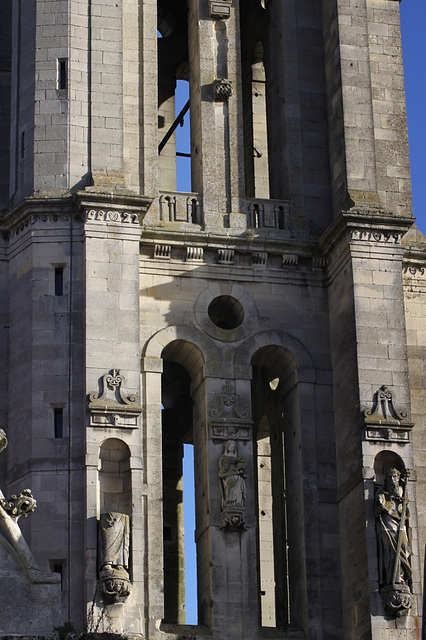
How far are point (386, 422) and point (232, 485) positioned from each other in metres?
2.85

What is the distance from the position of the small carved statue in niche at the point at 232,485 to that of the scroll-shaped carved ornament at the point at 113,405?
2132 millimetres

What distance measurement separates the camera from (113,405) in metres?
35.8

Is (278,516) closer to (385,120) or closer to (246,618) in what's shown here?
(246,618)

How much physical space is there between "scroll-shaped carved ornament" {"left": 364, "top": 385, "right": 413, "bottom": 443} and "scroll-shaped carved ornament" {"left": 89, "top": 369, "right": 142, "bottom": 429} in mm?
4018

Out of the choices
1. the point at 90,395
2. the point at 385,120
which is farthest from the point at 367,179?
the point at 90,395

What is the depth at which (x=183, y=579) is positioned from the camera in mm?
41625

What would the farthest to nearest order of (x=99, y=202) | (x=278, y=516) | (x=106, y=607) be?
(x=278, y=516) → (x=99, y=202) → (x=106, y=607)

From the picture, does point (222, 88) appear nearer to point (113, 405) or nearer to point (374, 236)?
point (374, 236)

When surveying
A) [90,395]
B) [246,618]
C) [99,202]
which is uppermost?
[99,202]

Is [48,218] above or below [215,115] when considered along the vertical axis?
below

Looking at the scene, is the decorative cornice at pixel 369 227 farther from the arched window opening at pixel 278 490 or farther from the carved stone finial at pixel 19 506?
the carved stone finial at pixel 19 506

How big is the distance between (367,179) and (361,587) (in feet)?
25.7

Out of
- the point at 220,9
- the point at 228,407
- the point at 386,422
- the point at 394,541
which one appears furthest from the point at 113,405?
the point at 220,9

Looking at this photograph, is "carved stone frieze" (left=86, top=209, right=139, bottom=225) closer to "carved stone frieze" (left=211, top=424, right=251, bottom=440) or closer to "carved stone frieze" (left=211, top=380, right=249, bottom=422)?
"carved stone frieze" (left=211, top=380, right=249, bottom=422)
